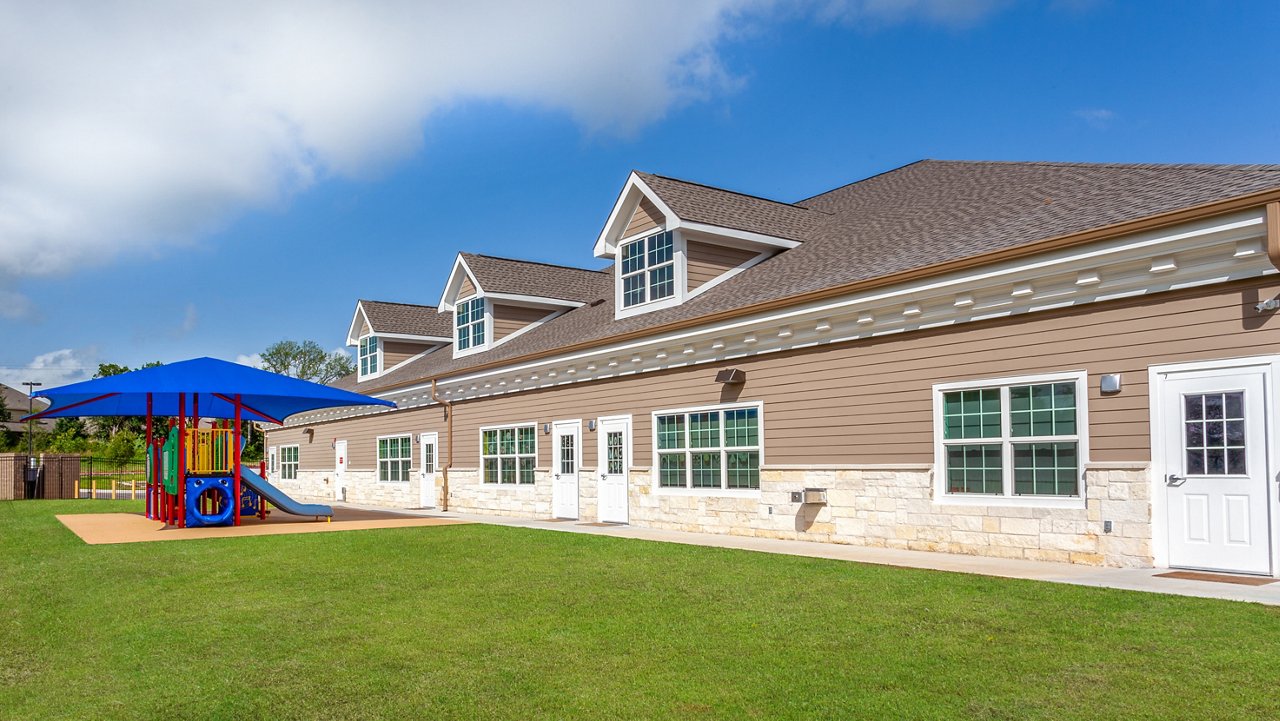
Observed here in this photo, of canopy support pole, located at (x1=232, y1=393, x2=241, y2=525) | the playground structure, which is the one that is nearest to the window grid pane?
the playground structure

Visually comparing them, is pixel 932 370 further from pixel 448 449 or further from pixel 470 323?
pixel 470 323

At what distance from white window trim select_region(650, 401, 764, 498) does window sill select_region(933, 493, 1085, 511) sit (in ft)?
10.7

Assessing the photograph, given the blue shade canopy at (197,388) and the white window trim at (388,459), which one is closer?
the blue shade canopy at (197,388)

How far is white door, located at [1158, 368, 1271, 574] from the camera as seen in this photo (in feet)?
29.4

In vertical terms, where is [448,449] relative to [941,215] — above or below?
below

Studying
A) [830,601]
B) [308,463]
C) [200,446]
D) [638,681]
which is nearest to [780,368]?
[830,601]

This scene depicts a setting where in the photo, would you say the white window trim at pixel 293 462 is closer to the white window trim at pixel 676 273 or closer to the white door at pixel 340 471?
the white door at pixel 340 471

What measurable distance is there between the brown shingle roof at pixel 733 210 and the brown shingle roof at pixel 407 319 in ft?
48.8

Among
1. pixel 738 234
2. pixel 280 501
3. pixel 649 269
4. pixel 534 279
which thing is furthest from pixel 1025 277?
pixel 534 279

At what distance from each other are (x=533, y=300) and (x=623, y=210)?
678 centimetres

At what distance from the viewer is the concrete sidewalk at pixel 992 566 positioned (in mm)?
8094

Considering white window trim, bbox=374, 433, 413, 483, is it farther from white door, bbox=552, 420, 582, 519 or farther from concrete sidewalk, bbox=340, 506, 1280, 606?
concrete sidewalk, bbox=340, 506, 1280, 606

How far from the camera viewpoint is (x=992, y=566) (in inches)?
397

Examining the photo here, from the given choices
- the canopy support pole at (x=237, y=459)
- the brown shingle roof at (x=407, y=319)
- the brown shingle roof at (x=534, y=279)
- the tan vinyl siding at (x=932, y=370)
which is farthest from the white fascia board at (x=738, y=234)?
the brown shingle roof at (x=407, y=319)
